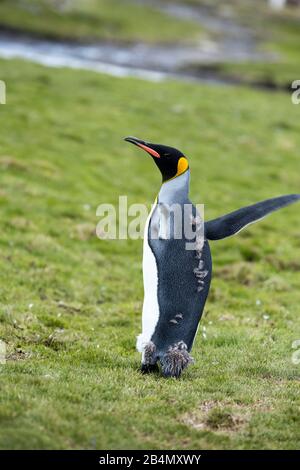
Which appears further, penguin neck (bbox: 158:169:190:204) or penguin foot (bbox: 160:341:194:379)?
penguin neck (bbox: 158:169:190:204)

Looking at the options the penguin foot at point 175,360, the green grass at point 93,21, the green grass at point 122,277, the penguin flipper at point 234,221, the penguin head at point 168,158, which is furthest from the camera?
the green grass at point 93,21

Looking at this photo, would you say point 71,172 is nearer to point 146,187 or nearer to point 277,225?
point 146,187

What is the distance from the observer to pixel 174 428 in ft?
22.8

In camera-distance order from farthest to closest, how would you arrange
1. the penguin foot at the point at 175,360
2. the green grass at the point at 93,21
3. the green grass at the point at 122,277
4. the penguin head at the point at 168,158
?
1. the green grass at the point at 93,21
2. the penguin head at the point at 168,158
3. the penguin foot at the point at 175,360
4. the green grass at the point at 122,277

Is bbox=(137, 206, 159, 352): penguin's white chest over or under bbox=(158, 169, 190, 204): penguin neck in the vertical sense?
under

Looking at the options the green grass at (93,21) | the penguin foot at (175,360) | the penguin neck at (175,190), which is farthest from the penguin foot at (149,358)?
the green grass at (93,21)

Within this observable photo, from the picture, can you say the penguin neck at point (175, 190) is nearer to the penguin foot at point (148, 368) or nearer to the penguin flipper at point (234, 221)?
the penguin flipper at point (234, 221)

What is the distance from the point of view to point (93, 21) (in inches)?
2103

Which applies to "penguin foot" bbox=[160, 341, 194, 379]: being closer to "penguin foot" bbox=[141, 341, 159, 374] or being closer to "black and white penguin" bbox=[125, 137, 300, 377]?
"black and white penguin" bbox=[125, 137, 300, 377]

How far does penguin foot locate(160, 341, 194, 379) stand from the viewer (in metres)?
8.25

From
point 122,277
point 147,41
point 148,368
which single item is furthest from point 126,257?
point 147,41

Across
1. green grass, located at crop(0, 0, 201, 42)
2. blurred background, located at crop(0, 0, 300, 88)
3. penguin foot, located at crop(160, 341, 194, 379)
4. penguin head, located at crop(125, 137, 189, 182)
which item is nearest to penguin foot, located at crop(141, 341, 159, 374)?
penguin foot, located at crop(160, 341, 194, 379)

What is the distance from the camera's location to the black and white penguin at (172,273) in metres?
8.27

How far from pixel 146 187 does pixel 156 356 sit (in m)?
12.2
